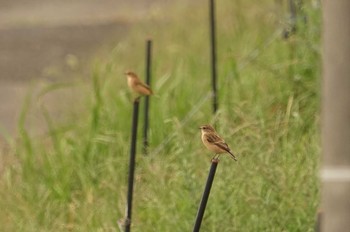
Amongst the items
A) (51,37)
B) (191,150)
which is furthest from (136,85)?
(51,37)

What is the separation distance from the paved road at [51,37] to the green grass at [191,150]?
131 centimetres

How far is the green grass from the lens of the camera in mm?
6434

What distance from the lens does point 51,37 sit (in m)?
13.0

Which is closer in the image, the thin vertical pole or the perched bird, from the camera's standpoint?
the thin vertical pole

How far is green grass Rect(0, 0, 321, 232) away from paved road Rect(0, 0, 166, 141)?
4.29 feet

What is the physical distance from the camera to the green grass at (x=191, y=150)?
253 inches

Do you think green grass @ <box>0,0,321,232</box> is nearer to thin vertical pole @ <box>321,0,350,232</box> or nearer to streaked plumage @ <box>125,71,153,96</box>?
streaked plumage @ <box>125,71,153,96</box>

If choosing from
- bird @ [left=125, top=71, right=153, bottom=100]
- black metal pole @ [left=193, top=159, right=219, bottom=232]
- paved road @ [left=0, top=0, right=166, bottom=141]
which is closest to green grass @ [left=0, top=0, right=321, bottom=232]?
bird @ [left=125, top=71, right=153, bottom=100]

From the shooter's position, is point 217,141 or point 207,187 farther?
point 217,141

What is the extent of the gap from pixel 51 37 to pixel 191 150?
5860 mm

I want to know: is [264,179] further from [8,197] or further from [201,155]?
[8,197]

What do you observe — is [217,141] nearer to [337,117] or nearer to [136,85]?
[136,85]

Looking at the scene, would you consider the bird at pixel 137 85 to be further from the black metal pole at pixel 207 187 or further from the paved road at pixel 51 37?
the paved road at pixel 51 37

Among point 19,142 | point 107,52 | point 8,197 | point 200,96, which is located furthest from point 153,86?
point 107,52
